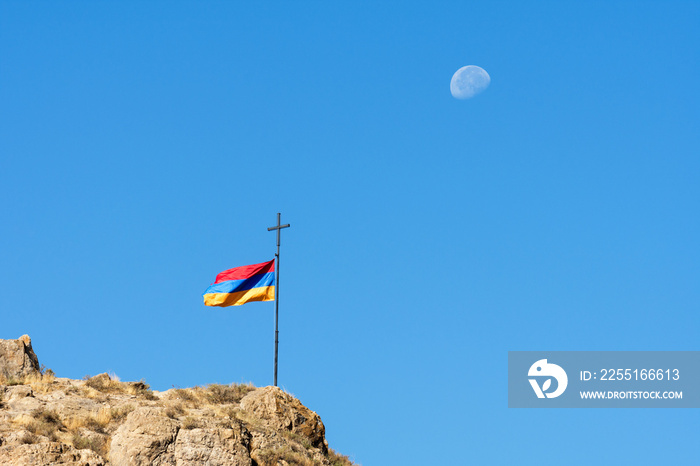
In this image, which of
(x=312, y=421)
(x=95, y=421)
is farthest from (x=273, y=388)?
(x=95, y=421)

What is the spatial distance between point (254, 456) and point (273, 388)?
4805mm

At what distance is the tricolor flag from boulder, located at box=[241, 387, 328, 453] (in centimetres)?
441

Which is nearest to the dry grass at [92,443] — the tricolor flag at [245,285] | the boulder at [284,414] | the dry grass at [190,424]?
the dry grass at [190,424]

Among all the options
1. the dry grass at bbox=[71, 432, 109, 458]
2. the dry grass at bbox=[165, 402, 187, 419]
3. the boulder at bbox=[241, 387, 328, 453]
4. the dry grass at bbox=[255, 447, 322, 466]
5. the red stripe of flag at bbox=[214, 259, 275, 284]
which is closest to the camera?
the dry grass at bbox=[71, 432, 109, 458]

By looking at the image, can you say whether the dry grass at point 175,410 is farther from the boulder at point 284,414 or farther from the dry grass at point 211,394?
the boulder at point 284,414

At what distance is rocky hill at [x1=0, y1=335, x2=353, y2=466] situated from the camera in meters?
28.3

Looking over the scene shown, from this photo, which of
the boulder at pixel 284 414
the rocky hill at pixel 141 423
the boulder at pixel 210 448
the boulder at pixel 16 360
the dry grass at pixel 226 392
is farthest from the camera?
the boulder at pixel 16 360

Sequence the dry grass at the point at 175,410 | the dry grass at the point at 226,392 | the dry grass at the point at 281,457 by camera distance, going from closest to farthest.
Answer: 1. the dry grass at the point at 281,457
2. the dry grass at the point at 175,410
3. the dry grass at the point at 226,392

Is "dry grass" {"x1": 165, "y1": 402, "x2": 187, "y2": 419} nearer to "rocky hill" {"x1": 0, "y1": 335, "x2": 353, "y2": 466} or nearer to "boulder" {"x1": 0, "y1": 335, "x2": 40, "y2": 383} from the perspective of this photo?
"rocky hill" {"x1": 0, "y1": 335, "x2": 353, "y2": 466}

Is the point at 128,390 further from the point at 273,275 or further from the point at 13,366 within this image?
the point at 273,275

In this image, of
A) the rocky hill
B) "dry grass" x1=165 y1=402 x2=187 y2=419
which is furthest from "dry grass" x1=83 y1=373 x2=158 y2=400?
"dry grass" x1=165 y1=402 x2=187 y2=419

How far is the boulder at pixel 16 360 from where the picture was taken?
35.0m

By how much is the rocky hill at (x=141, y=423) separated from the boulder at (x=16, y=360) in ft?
0.14

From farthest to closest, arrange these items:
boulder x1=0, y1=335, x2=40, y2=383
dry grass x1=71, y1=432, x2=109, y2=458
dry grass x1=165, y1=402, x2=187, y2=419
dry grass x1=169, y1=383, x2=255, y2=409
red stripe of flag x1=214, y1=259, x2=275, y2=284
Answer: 1. red stripe of flag x1=214, y1=259, x2=275, y2=284
2. boulder x1=0, y1=335, x2=40, y2=383
3. dry grass x1=169, y1=383, x2=255, y2=409
4. dry grass x1=165, y1=402, x2=187, y2=419
5. dry grass x1=71, y1=432, x2=109, y2=458
